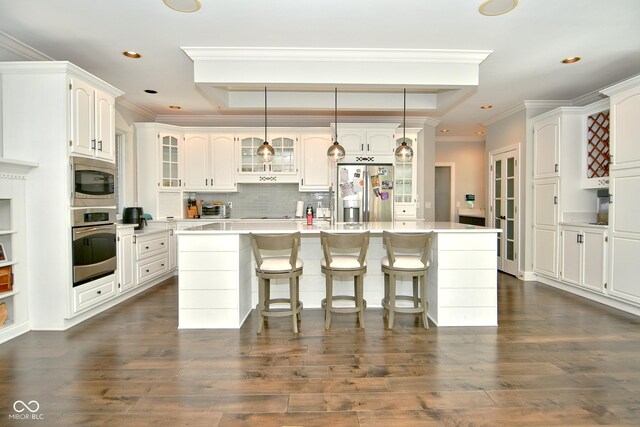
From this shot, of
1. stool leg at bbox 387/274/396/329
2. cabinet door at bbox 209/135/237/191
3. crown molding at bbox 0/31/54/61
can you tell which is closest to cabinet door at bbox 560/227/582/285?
stool leg at bbox 387/274/396/329

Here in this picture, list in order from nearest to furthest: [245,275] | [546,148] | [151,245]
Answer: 1. [245,275]
2. [151,245]
3. [546,148]

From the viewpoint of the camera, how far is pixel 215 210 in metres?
6.10

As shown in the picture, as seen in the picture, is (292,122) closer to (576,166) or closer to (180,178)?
(180,178)

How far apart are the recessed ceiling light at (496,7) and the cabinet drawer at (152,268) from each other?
462cm

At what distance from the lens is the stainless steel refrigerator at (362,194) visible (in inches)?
217

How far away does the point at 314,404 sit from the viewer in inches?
78.9

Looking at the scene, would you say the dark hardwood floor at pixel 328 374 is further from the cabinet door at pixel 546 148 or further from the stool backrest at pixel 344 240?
the cabinet door at pixel 546 148

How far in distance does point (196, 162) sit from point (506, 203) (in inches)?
214

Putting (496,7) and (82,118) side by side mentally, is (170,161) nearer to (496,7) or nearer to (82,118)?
(82,118)

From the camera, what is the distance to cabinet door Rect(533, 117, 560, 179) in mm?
4844

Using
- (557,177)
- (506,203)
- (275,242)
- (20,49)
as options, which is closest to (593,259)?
(557,177)

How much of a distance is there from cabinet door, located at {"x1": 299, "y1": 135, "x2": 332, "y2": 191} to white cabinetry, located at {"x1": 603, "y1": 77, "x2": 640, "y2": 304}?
12.4 feet

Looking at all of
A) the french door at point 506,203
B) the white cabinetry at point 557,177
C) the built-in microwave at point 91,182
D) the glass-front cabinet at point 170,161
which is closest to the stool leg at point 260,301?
the built-in microwave at point 91,182

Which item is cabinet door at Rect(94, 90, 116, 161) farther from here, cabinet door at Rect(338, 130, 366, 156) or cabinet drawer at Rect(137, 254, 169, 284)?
cabinet door at Rect(338, 130, 366, 156)
